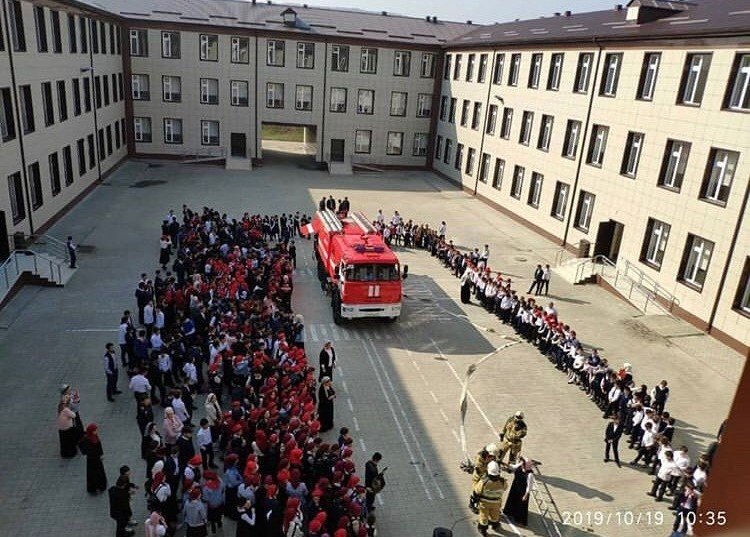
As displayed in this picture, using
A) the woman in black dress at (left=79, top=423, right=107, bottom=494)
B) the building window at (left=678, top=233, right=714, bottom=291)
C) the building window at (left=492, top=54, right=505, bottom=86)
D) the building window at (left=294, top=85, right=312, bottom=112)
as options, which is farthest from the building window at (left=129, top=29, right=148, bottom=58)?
the woman in black dress at (left=79, top=423, right=107, bottom=494)

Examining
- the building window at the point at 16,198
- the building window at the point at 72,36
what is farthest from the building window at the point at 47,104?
the building window at the point at 72,36

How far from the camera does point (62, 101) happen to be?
1171 inches

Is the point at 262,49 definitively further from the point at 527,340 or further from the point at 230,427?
the point at 230,427

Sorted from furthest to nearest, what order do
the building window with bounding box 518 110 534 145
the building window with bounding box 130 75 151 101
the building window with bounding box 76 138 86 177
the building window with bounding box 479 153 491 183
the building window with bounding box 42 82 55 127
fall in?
1. the building window with bounding box 130 75 151 101
2. the building window with bounding box 479 153 491 183
3. the building window with bounding box 518 110 534 145
4. the building window with bounding box 76 138 86 177
5. the building window with bounding box 42 82 55 127

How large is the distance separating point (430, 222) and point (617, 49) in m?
14.1

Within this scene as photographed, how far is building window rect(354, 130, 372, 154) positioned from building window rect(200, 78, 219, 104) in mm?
12098

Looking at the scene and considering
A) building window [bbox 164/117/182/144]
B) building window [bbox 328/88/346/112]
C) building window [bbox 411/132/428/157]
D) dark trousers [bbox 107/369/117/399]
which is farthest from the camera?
building window [bbox 411/132/428/157]

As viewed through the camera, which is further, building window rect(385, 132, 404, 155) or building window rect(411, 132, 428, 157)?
building window rect(411, 132, 428, 157)

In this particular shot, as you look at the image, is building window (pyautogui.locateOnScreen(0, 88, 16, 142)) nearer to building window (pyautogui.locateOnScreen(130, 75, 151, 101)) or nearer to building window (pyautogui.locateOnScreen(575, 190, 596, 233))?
building window (pyautogui.locateOnScreen(130, 75, 151, 101))

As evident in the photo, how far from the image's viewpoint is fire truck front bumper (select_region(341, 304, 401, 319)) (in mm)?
20297

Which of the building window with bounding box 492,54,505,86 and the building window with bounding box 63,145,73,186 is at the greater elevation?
the building window with bounding box 492,54,505,86

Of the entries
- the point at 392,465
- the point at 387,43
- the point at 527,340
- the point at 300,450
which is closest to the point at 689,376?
the point at 527,340

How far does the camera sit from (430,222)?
1426 inches

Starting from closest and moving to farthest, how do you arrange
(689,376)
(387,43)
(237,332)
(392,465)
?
1. (392,465)
2. (237,332)
3. (689,376)
4. (387,43)
